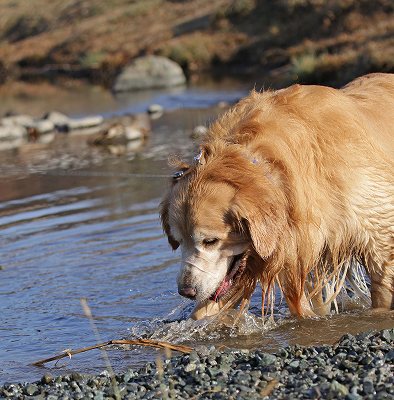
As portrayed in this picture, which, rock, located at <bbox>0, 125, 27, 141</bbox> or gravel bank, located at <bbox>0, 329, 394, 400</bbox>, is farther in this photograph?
rock, located at <bbox>0, 125, 27, 141</bbox>

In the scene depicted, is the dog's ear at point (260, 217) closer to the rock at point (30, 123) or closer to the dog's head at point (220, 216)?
the dog's head at point (220, 216)

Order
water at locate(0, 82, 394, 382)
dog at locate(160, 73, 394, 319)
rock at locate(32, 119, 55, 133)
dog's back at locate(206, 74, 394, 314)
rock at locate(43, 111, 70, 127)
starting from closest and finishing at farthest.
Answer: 1. dog at locate(160, 73, 394, 319)
2. dog's back at locate(206, 74, 394, 314)
3. water at locate(0, 82, 394, 382)
4. rock at locate(32, 119, 55, 133)
5. rock at locate(43, 111, 70, 127)

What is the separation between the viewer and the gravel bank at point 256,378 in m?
5.05

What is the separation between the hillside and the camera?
27.2m

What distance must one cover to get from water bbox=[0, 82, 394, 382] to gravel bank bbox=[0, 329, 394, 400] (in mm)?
691

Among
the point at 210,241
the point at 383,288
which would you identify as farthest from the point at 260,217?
the point at 383,288

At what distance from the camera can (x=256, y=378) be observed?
536 cm

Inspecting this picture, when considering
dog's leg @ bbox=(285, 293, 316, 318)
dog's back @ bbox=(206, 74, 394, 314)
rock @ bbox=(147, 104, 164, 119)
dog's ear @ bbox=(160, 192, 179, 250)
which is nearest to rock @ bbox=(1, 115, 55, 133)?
rock @ bbox=(147, 104, 164, 119)

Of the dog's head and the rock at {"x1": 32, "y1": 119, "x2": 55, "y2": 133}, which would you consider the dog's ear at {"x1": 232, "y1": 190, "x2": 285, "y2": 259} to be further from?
the rock at {"x1": 32, "y1": 119, "x2": 55, "y2": 133}

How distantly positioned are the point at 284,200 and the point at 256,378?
4.29 feet

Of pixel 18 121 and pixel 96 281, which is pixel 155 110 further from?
pixel 96 281

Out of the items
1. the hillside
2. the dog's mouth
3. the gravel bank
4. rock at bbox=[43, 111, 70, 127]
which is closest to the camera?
the gravel bank

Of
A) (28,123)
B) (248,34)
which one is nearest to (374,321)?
(28,123)

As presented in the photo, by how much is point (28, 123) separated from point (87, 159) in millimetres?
6734
